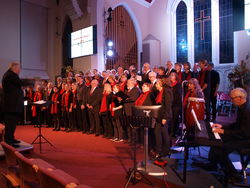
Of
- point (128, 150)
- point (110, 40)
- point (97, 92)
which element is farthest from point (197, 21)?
point (128, 150)

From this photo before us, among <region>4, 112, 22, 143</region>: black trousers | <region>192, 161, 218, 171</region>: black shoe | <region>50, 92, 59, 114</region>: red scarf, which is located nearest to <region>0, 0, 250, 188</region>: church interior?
<region>192, 161, 218, 171</region>: black shoe

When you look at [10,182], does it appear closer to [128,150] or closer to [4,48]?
[128,150]

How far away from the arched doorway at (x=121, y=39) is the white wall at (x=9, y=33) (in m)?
5.10

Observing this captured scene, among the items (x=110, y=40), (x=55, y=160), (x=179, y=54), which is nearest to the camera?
(x=55, y=160)

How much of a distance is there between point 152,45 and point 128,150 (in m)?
9.02

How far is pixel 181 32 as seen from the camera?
12422 mm

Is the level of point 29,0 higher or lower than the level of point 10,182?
higher

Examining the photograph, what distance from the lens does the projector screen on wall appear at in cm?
1045

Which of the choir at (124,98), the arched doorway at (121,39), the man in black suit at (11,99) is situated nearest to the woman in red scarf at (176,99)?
the choir at (124,98)

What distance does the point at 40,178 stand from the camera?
1.68 metres

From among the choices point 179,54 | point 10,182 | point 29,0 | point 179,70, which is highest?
point 29,0

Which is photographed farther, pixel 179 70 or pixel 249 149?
pixel 179 70

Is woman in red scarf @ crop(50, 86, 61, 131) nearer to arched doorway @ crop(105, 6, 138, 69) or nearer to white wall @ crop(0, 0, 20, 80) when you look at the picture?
arched doorway @ crop(105, 6, 138, 69)

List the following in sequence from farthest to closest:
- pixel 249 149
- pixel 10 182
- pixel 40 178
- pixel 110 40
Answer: pixel 110 40 → pixel 249 149 → pixel 10 182 → pixel 40 178
